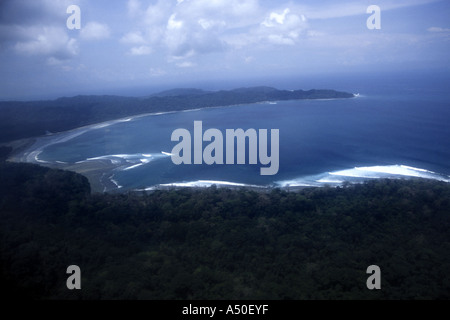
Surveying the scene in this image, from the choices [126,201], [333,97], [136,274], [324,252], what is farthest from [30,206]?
[333,97]

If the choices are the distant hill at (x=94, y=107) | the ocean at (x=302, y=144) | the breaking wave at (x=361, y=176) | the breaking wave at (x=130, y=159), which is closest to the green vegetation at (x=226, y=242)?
the breaking wave at (x=361, y=176)

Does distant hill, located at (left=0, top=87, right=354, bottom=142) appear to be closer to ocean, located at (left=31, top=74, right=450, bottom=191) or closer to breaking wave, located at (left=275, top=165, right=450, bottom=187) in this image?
ocean, located at (left=31, top=74, right=450, bottom=191)

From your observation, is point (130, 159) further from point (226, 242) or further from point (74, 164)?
point (226, 242)

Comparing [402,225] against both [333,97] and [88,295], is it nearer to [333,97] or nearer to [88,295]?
Answer: [88,295]

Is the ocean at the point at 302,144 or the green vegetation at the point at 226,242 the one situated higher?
the ocean at the point at 302,144

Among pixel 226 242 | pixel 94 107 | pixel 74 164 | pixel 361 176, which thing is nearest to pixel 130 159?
pixel 74 164

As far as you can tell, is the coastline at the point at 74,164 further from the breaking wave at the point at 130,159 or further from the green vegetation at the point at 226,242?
the green vegetation at the point at 226,242

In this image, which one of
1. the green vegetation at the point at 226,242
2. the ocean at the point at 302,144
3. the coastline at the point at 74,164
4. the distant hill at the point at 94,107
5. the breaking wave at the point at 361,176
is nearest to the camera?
the green vegetation at the point at 226,242
